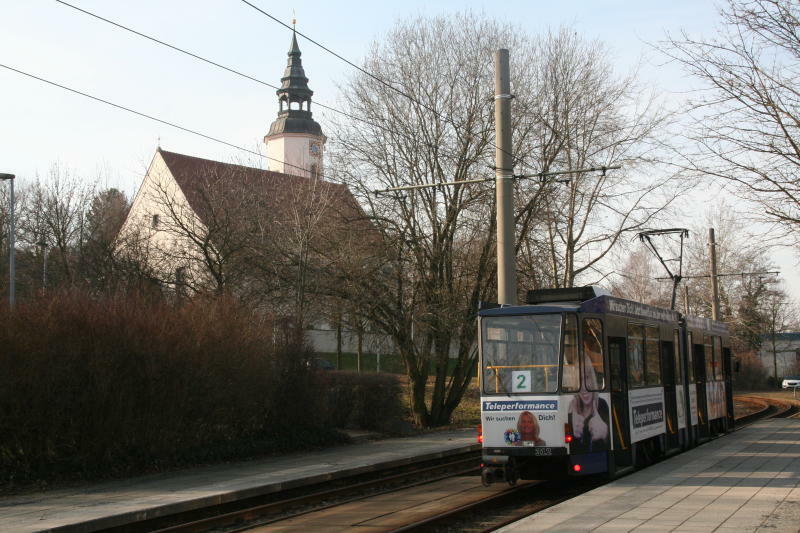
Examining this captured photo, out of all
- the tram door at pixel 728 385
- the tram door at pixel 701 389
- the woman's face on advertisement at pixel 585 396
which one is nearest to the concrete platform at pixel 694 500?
the woman's face on advertisement at pixel 585 396

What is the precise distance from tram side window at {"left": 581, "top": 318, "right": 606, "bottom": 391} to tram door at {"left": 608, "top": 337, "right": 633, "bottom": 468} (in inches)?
13.8

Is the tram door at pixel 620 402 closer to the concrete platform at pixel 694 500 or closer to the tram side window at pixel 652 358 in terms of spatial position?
the concrete platform at pixel 694 500

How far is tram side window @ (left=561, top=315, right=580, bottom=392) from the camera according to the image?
42.0 feet

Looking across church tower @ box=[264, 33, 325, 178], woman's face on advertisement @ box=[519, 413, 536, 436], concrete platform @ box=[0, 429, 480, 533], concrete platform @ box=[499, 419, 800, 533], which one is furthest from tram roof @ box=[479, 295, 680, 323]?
church tower @ box=[264, 33, 325, 178]

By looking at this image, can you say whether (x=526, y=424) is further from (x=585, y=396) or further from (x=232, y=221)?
(x=232, y=221)

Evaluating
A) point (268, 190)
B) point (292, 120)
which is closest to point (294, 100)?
point (292, 120)

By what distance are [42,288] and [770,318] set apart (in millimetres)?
69618

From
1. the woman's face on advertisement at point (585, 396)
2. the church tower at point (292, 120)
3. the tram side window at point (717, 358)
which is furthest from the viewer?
the church tower at point (292, 120)

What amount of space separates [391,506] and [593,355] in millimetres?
3973

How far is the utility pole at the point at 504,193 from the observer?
16.6 metres

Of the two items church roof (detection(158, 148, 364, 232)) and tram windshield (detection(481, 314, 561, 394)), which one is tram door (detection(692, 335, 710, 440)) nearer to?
tram windshield (detection(481, 314, 561, 394))

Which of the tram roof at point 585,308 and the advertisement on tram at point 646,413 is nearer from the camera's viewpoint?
the tram roof at point 585,308

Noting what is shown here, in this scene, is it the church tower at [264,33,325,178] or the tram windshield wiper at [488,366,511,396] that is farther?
the church tower at [264,33,325,178]

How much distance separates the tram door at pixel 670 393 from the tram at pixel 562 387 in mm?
1504
